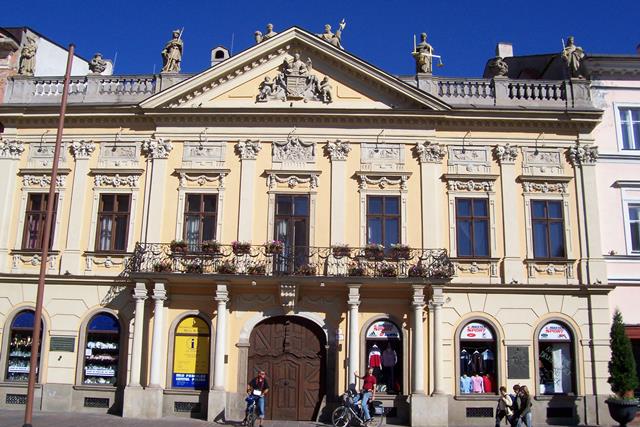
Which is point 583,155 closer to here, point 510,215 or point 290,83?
point 510,215

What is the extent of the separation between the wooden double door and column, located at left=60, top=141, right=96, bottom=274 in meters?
6.84

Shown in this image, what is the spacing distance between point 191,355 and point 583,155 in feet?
50.0

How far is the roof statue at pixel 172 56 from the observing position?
2311cm

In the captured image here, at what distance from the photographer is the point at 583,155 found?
2155 cm

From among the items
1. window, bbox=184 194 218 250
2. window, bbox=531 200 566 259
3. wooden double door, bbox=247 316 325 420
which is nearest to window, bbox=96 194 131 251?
window, bbox=184 194 218 250

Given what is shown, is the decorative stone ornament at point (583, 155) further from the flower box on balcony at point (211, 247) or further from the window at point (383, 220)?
the flower box on balcony at point (211, 247)

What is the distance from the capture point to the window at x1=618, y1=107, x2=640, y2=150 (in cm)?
2198

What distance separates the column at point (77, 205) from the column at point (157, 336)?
132 inches

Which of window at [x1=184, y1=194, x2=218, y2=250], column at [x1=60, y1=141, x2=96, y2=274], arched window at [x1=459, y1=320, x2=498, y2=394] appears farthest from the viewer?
window at [x1=184, y1=194, x2=218, y2=250]

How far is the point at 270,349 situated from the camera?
2042cm

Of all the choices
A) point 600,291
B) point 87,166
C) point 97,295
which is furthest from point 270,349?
point 600,291

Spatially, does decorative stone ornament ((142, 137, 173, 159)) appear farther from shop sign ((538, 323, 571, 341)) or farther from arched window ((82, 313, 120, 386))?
shop sign ((538, 323, 571, 341))

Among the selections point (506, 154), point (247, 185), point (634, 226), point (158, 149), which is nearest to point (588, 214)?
point (634, 226)

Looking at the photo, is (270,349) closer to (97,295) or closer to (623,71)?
(97,295)
